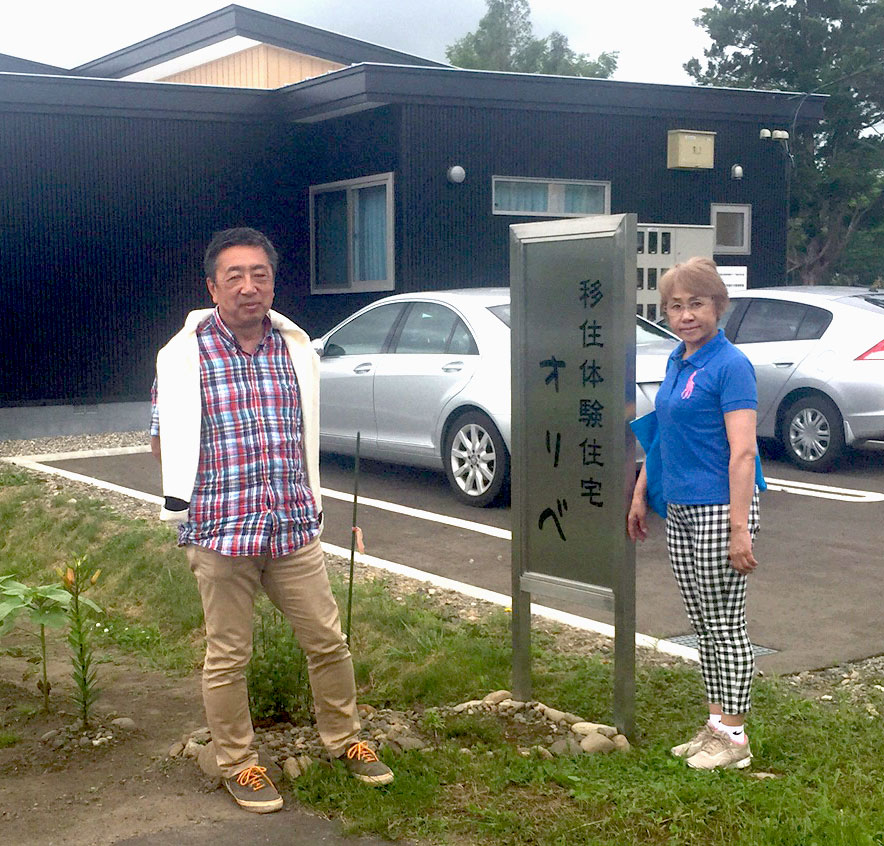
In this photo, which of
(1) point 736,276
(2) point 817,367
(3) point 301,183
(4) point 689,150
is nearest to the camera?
(2) point 817,367

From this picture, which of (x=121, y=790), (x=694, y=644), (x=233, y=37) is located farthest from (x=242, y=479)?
(x=233, y=37)

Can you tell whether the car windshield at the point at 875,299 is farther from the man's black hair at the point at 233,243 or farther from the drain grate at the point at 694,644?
the man's black hair at the point at 233,243

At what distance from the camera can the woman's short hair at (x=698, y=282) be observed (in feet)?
14.0

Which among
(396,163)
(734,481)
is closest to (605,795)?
(734,481)

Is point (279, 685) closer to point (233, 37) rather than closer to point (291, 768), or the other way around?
point (291, 768)

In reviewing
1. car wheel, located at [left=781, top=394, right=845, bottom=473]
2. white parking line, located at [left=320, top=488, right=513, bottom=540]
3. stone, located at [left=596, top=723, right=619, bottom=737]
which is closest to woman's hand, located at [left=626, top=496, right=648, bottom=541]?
stone, located at [left=596, top=723, right=619, bottom=737]

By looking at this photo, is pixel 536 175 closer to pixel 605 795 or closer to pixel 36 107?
pixel 36 107

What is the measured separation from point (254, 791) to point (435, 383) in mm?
5756

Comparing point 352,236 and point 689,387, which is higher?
point 352,236

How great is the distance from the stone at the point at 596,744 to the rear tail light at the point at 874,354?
22.9 feet

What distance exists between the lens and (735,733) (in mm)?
4293

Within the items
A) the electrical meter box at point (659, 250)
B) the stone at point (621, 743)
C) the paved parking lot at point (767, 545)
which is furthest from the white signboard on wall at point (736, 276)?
the stone at point (621, 743)

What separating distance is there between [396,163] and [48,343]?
4515 millimetres

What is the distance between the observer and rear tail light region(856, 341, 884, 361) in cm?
1055
